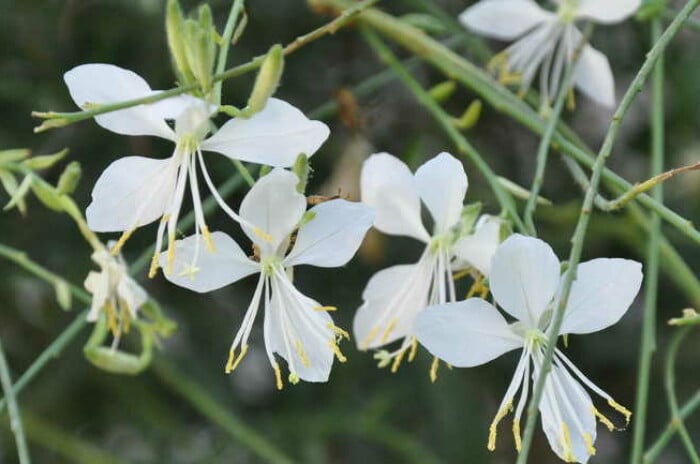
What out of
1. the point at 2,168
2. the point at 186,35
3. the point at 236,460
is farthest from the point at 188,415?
the point at 186,35

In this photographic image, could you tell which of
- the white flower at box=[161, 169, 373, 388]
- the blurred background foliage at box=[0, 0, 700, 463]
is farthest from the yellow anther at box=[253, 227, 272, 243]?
the blurred background foliage at box=[0, 0, 700, 463]

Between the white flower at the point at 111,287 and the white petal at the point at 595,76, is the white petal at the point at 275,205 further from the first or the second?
the white petal at the point at 595,76

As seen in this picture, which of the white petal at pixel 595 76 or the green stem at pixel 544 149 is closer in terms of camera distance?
the green stem at pixel 544 149

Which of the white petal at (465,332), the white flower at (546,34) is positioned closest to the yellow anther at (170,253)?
the white petal at (465,332)

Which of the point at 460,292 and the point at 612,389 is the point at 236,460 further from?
the point at 612,389

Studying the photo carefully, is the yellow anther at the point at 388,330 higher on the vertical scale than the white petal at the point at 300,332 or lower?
lower

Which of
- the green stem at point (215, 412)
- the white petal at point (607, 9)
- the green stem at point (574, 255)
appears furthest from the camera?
the green stem at point (215, 412)

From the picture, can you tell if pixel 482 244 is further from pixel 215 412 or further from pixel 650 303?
pixel 215 412
